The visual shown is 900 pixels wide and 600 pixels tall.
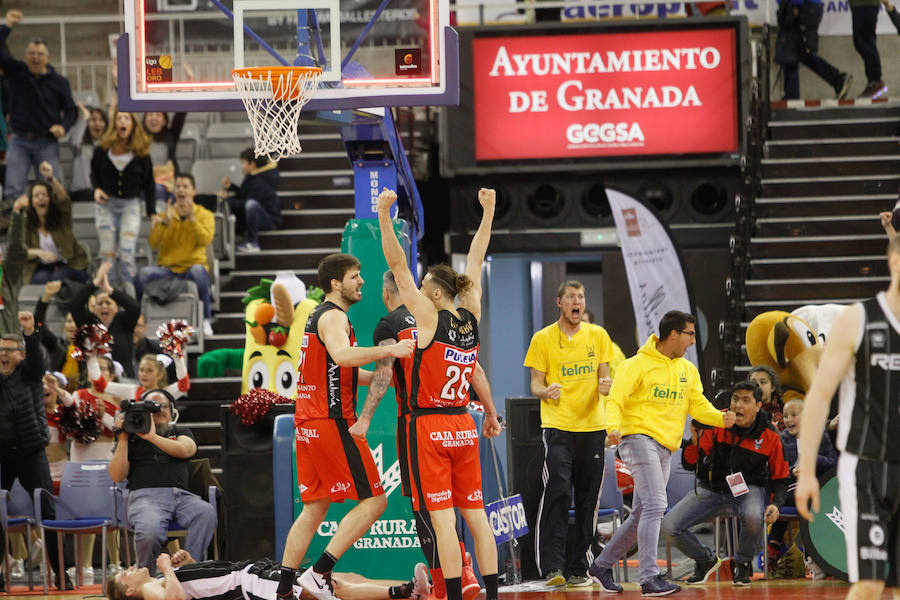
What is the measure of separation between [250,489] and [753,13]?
10.00 m

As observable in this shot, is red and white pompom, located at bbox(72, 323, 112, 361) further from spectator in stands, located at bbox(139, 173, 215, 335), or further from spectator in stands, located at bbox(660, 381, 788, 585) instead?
spectator in stands, located at bbox(660, 381, 788, 585)

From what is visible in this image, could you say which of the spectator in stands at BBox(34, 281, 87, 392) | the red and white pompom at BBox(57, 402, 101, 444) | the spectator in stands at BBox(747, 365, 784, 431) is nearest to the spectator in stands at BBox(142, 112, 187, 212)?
the spectator in stands at BBox(34, 281, 87, 392)

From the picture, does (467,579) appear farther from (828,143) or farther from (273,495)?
(828,143)

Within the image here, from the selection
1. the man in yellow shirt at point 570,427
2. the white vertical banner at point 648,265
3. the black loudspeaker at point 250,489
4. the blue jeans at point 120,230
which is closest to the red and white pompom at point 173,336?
the black loudspeaker at point 250,489

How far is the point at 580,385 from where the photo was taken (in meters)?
9.39

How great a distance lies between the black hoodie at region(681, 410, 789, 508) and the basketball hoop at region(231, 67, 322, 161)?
3.54 meters

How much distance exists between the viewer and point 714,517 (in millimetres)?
9672

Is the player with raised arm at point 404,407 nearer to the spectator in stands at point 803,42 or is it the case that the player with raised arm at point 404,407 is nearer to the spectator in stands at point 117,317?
the spectator in stands at point 117,317

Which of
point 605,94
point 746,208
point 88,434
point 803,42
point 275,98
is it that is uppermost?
point 803,42

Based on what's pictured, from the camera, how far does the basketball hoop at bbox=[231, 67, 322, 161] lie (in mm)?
8750

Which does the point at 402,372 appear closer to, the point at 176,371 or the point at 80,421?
the point at 80,421

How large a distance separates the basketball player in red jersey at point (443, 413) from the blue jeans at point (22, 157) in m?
9.32

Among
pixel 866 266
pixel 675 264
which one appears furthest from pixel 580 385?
pixel 866 266

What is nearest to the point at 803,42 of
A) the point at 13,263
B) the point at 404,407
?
the point at 13,263
